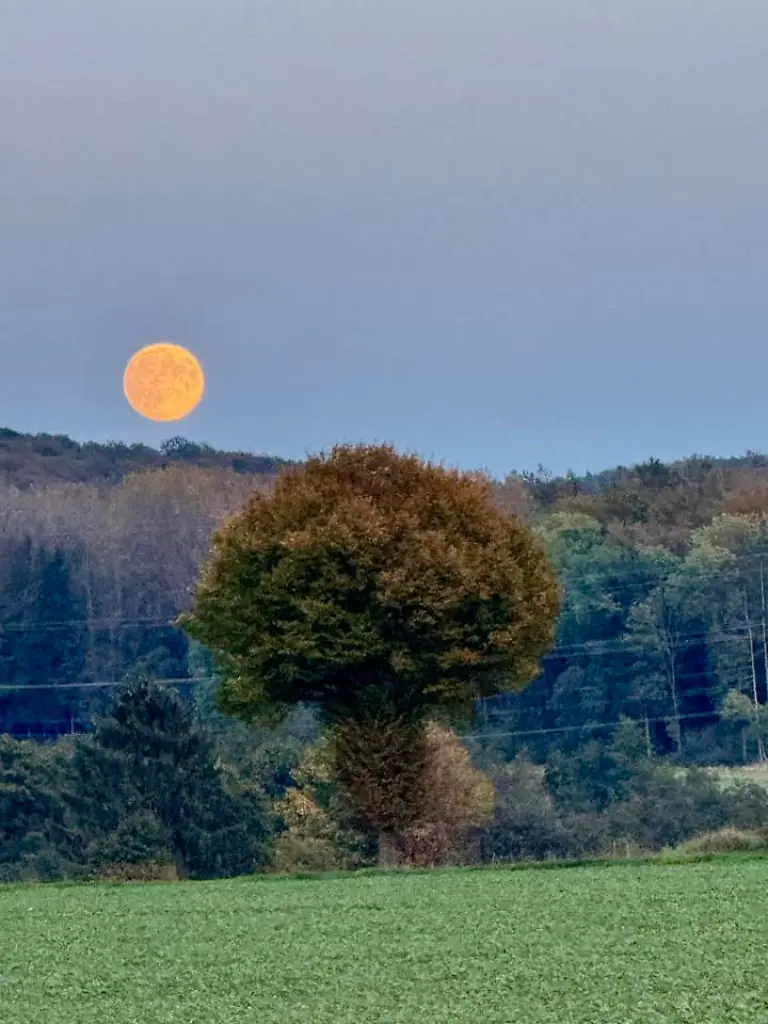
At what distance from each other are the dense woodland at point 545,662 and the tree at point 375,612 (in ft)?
36.0

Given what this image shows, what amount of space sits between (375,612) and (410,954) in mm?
14399

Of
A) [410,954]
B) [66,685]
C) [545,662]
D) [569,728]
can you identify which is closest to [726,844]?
[410,954]

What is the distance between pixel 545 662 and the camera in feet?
215

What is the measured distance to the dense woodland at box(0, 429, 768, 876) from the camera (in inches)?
1758

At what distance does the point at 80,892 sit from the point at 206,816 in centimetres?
→ 2175

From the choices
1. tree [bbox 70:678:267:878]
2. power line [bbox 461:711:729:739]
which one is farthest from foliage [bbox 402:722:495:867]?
power line [bbox 461:711:729:739]

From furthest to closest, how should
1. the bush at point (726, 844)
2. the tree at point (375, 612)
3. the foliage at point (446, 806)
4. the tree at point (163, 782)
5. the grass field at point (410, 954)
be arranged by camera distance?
the tree at point (163, 782), the foliage at point (446, 806), the tree at point (375, 612), the bush at point (726, 844), the grass field at point (410, 954)

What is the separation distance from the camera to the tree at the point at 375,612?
85.3 feet

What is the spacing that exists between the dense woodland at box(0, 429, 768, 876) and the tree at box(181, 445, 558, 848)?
11.0m

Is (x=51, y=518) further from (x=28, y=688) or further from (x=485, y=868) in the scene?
(x=485, y=868)

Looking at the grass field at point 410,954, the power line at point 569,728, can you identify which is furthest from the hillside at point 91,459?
the grass field at point 410,954

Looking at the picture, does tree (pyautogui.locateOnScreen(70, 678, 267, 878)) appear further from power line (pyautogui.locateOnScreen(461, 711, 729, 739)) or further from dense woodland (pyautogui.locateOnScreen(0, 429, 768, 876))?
power line (pyautogui.locateOnScreen(461, 711, 729, 739))

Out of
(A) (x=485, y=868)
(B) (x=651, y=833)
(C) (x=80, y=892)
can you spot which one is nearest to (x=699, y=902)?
(A) (x=485, y=868)

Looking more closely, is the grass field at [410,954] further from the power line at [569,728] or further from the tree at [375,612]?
the power line at [569,728]
